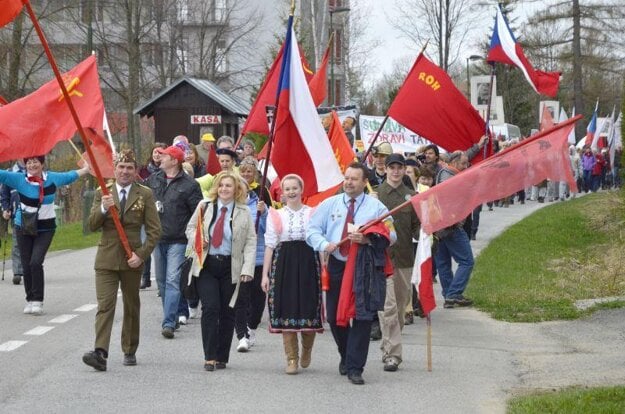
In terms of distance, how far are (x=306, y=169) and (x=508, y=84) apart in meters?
66.5

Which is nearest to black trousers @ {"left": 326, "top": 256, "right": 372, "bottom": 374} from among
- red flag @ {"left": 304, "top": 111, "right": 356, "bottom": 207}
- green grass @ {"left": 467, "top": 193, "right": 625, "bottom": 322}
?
red flag @ {"left": 304, "top": 111, "right": 356, "bottom": 207}

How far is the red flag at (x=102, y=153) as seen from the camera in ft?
40.5

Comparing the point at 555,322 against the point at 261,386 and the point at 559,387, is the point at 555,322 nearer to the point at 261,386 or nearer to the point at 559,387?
the point at 559,387

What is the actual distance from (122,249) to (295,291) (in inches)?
58.4

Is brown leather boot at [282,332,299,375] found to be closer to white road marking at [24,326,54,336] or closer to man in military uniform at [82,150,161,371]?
man in military uniform at [82,150,161,371]

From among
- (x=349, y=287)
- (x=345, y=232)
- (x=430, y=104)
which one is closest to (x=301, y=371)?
(x=349, y=287)

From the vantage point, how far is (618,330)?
1348 centimetres

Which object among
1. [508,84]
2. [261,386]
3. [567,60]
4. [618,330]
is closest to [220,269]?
[261,386]

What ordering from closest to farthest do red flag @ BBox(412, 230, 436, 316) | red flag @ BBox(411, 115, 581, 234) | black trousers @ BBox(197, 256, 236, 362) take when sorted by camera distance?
red flag @ BBox(411, 115, 581, 234) < black trousers @ BBox(197, 256, 236, 362) < red flag @ BBox(412, 230, 436, 316)

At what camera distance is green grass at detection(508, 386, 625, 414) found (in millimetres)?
8867

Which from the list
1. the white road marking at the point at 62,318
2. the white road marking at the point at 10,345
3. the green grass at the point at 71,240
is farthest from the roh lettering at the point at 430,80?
the green grass at the point at 71,240

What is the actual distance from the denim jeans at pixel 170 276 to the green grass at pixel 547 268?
12.4 feet

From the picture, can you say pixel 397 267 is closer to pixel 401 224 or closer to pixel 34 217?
pixel 401 224

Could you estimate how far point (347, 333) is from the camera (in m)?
10.9
